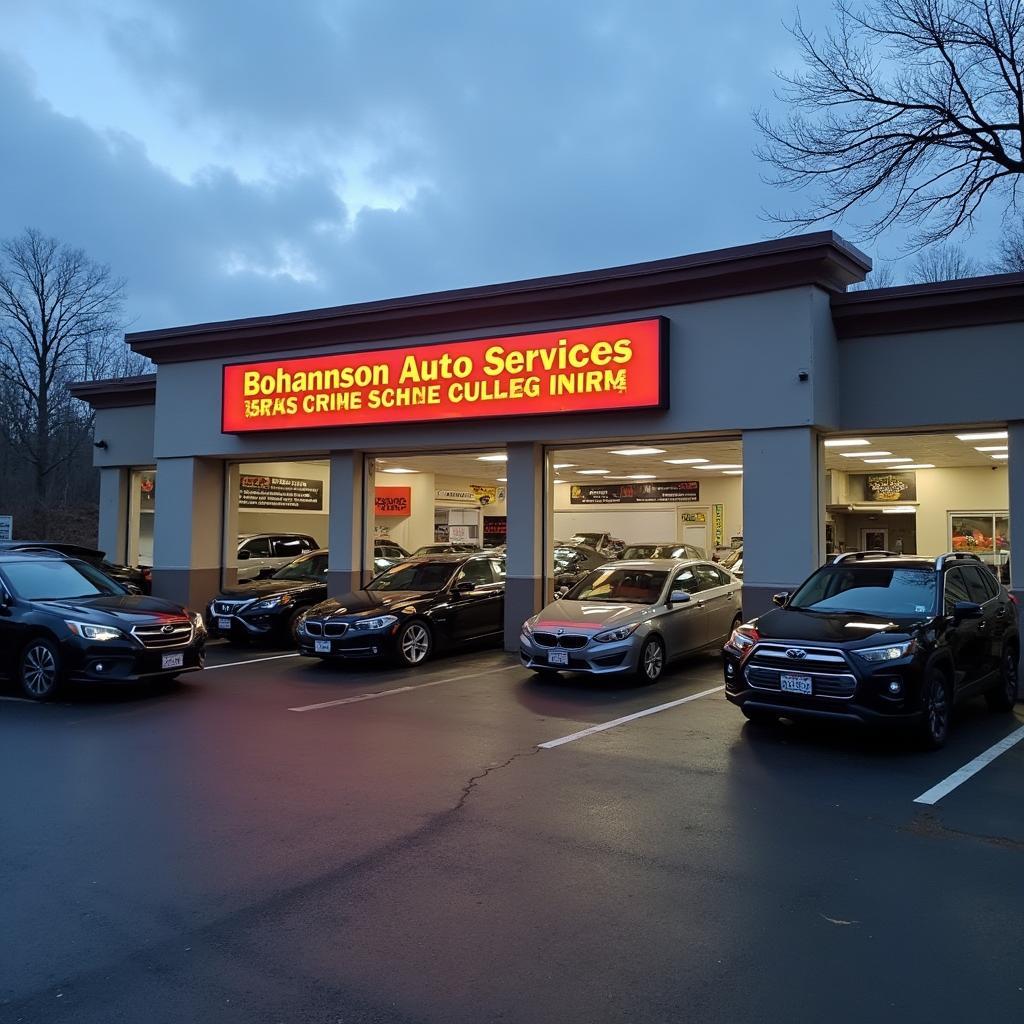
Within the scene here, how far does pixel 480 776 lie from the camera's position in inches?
289

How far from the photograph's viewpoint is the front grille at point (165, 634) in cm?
1047

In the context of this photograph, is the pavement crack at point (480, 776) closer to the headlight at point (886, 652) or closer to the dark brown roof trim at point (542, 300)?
the headlight at point (886, 652)

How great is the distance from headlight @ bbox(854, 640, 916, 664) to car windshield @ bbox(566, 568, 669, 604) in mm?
4479

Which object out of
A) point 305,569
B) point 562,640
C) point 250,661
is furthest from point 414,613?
point 305,569

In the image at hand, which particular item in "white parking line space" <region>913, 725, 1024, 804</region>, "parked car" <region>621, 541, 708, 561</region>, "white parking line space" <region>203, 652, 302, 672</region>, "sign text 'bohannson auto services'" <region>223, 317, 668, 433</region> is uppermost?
"sign text 'bohannson auto services'" <region>223, 317, 668, 433</region>

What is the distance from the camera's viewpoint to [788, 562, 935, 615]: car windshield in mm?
9008

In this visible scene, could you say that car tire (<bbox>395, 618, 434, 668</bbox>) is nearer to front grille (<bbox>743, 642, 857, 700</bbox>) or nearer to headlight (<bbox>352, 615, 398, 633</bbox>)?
headlight (<bbox>352, 615, 398, 633</bbox>)

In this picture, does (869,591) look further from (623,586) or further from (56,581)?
(56,581)

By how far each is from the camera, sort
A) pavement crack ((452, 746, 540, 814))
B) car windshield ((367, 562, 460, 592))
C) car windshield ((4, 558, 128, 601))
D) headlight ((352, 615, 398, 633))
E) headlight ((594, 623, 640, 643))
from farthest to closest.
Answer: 1. car windshield ((367, 562, 460, 592))
2. headlight ((352, 615, 398, 633))
3. headlight ((594, 623, 640, 643))
4. car windshield ((4, 558, 128, 601))
5. pavement crack ((452, 746, 540, 814))

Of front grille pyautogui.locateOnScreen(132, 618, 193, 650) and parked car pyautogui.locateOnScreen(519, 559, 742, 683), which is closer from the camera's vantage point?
front grille pyautogui.locateOnScreen(132, 618, 193, 650)

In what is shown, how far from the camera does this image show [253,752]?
8078 mm

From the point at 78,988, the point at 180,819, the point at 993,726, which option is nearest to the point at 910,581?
the point at 993,726

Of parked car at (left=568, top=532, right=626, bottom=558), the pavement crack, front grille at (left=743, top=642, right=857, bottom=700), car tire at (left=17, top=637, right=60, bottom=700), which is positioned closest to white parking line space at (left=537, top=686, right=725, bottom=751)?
A: the pavement crack

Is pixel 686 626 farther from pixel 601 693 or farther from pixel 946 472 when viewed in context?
pixel 946 472
